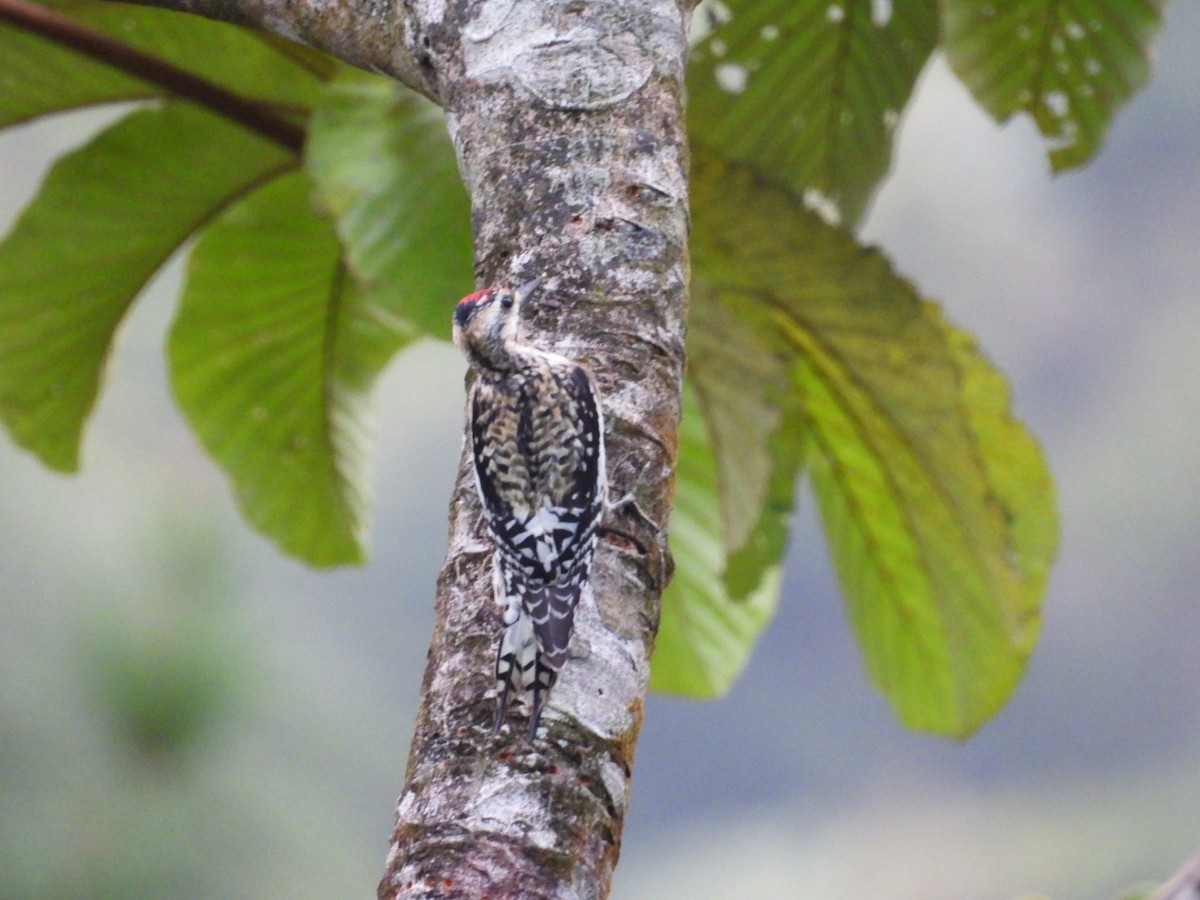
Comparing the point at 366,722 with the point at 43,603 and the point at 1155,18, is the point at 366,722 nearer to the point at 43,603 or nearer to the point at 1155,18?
the point at 43,603

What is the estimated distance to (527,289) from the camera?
1843 mm

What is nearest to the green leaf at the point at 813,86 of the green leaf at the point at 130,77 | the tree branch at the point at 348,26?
the green leaf at the point at 130,77

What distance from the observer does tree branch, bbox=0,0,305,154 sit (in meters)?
3.33

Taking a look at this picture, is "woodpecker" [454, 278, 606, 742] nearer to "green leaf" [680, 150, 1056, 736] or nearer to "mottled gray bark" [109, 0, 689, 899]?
"mottled gray bark" [109, 0, 689, 899]

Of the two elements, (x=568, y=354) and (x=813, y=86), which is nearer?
(x=568, y=354)

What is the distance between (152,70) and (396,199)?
2.84ft

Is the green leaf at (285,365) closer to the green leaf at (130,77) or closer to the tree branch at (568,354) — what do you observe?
the green leaf at (130,77)

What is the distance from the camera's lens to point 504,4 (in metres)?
2.03

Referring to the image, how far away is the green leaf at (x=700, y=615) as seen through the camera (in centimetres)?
400

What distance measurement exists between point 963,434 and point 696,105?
3.94 ft

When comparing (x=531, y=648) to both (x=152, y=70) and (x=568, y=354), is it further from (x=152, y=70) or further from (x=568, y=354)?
(x=152, y=70)

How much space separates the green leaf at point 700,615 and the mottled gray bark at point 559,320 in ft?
6.76

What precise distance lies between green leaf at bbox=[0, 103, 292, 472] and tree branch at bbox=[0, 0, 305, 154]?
0.26m

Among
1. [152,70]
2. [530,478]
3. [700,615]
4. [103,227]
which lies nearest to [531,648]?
[530,478]
